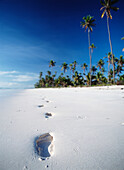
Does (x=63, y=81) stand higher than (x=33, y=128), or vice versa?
(x=63, y=81)

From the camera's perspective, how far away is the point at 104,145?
1092 mm

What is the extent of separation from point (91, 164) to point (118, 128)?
3.09 ft

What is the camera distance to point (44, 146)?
112 cm

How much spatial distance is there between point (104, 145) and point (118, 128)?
0.58 metres

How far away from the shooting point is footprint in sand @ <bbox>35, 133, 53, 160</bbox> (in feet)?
3.20

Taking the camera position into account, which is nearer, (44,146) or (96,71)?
(44,146)

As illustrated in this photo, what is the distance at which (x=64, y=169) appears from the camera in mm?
781

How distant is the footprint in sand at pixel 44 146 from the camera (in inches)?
38.4

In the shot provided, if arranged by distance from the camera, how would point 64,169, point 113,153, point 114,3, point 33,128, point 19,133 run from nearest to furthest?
point 64,169 < point 113,153 < point 19,133 < point 33,128 < point 114,3

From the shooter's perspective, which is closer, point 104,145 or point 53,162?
point 53,162

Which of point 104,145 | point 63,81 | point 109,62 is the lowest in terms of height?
point 104,145

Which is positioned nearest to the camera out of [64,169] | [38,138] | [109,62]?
[64,169]

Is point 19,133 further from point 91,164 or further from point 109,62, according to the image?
point 109,62

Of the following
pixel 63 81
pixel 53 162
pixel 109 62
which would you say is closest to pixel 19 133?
pixel 53 162
